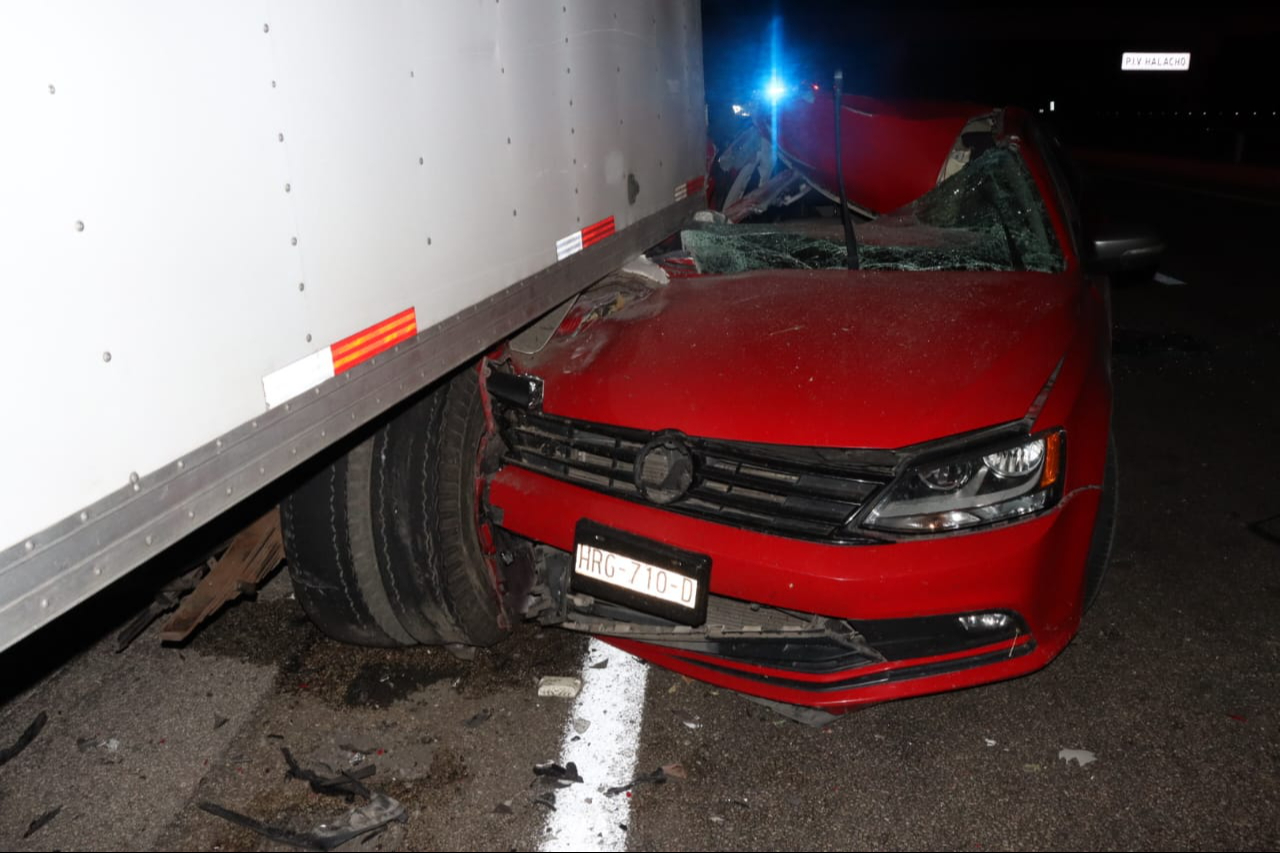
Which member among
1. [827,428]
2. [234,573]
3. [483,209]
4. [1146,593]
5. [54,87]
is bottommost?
[1146,593]

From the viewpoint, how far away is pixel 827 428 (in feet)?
9.09

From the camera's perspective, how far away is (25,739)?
3072mm

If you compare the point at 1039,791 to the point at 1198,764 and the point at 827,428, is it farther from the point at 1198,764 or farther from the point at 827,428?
the point at 827,428

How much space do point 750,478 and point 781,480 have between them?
9 centimetres

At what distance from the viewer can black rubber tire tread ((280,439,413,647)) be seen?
3184mm

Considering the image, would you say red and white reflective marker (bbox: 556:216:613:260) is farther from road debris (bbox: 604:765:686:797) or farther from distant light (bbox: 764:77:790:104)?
distant light (bbox: 764:77:790:104)

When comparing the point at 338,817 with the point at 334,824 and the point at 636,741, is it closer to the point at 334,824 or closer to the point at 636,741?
the point at 334,824

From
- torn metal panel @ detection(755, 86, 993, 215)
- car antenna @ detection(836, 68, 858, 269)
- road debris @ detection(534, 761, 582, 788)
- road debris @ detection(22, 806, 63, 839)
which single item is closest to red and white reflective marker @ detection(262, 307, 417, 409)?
road debris @ detection(534, 761, 582, 788)

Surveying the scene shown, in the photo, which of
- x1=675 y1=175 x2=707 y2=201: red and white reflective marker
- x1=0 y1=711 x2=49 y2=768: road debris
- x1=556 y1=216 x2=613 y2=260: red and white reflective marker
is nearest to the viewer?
x1=0 y1=711 x2=49 y2=768: road debris

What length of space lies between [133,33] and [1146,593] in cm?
373

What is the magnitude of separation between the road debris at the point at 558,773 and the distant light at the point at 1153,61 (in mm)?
34326

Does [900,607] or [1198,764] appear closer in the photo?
[900,607]

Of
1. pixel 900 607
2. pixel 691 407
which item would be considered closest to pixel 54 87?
pixel 691 407

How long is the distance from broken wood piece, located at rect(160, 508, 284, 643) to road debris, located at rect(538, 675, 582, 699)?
3.29 ft
